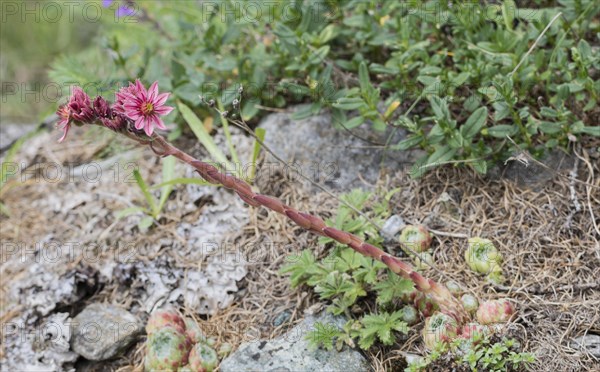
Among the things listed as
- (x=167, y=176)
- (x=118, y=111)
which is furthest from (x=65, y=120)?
(x=167, y=176)

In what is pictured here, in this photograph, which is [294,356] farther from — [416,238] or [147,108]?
[147,108]

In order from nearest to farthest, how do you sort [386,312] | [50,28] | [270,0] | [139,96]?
[139,96], [386,312], [270,0], [50,28]

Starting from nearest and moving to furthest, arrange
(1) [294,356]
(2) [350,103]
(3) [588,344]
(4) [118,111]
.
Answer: (4) [118,111]
(3) [588,344]
(1) [294,356]
(2) [350,103]

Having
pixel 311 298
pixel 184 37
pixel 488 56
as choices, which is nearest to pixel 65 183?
pixel 184 37

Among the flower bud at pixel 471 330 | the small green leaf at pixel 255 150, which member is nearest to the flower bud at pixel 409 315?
the flower bud at pixel 471 330

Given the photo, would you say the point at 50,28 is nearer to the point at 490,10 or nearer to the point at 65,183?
the point at 65,183

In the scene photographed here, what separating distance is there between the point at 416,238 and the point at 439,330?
0.50 m

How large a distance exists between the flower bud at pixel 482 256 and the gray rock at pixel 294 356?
0.59 meters

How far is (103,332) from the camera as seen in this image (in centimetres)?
281

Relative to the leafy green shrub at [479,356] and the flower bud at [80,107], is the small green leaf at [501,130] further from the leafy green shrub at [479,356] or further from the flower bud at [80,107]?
the flower bud at [80,107]

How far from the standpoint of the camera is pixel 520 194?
9.22 feet

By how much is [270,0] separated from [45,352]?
204 cm

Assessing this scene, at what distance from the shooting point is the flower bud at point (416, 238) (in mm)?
2697

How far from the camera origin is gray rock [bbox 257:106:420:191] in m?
3.11
